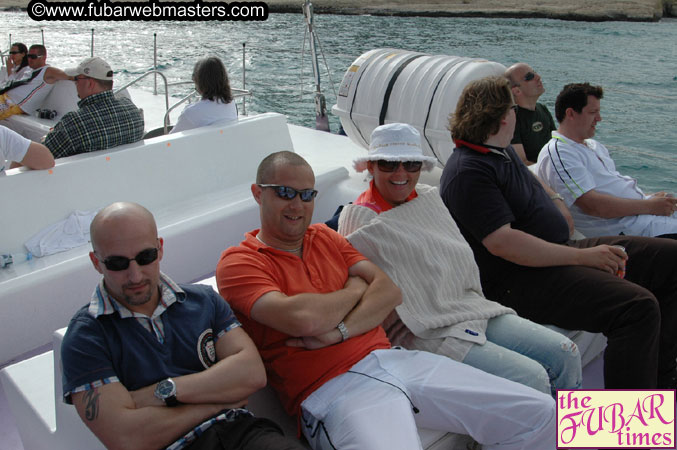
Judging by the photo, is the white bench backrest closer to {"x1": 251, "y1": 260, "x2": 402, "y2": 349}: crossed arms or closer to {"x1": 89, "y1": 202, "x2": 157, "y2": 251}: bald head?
{"x1": 89, "y1": 202, "x2": 157, "y2": 251}: bald head

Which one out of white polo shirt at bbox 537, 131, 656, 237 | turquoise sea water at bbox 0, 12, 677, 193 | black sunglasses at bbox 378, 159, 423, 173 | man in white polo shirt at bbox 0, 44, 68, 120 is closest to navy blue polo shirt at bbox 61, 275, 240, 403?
black sunglasses at bbox 378, 159, 423, 173

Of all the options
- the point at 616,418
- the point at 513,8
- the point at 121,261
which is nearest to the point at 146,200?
the point at 121,261

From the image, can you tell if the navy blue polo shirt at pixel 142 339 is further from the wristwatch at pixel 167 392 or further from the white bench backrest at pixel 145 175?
the white bench backrest at pixel 145 175

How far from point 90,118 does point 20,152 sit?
363mm

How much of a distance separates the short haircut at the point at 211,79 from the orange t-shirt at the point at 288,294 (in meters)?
1.67

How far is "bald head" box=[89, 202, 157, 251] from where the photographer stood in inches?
44.8

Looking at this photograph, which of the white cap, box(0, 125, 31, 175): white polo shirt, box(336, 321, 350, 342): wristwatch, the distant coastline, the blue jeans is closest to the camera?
box(336, 321, 350, 342): wristwatch

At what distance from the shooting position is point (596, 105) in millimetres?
2279

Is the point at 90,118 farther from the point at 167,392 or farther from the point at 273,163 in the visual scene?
the point at 167,392

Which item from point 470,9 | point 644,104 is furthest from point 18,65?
point 470,9

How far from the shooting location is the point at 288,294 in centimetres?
140

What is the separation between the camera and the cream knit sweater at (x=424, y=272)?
1.57 metres

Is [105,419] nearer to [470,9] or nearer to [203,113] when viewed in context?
[203,113]

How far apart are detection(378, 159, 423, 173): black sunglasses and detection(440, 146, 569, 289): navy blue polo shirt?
195mm
